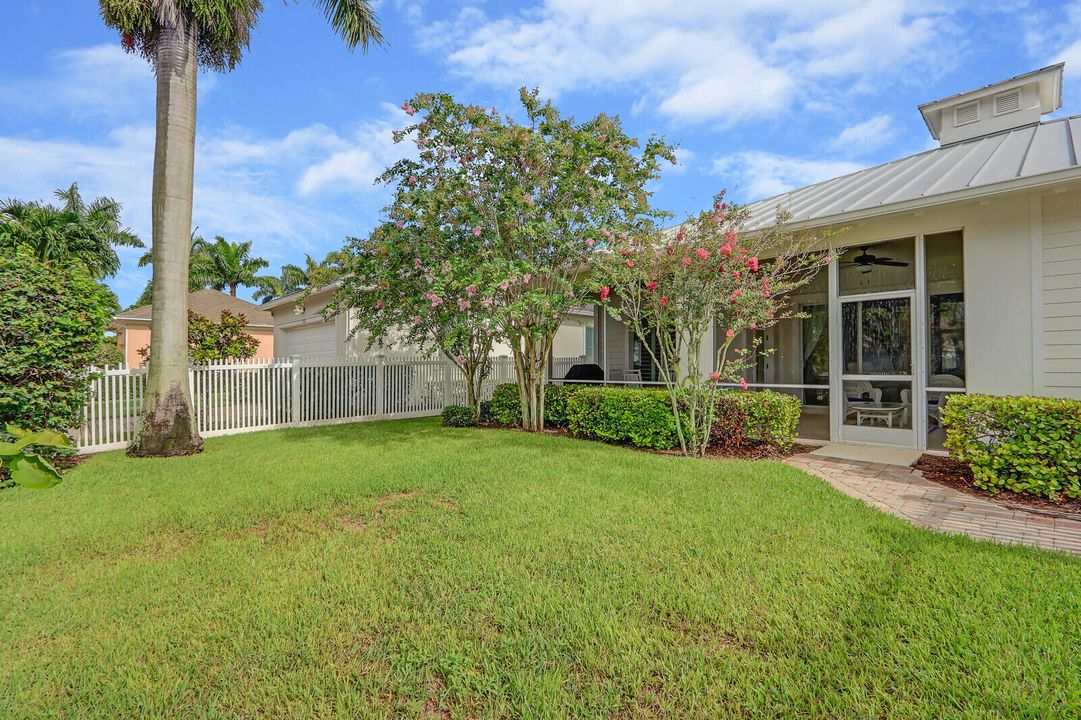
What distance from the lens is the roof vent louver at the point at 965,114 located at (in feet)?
29.8

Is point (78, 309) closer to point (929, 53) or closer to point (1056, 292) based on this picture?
point (1056, 292)

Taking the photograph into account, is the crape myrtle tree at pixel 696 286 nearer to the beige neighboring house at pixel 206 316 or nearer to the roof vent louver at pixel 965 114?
the roof vent louver at pixel 965 114

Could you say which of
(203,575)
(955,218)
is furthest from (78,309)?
(955,218)

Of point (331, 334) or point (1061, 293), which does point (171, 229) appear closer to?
point (331, 334)

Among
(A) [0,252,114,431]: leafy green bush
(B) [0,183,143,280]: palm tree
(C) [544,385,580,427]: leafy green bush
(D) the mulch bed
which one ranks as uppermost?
(B) [0,183,143,280]: palm tree

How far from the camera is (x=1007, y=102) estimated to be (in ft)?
28.9

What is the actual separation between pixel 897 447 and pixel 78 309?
10.9 meters

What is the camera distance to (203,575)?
328 cm

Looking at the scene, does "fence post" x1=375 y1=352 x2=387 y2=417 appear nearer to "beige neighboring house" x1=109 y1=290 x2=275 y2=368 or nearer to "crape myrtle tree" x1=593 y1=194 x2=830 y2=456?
"crape myrtle tree" x1=593 y1=194 x2=830 y2=456

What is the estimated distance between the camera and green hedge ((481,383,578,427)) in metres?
9.10

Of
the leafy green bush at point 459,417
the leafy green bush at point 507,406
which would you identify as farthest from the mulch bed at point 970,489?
the leafy green bush at point 459,417

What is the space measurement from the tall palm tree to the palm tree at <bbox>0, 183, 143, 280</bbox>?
759cm

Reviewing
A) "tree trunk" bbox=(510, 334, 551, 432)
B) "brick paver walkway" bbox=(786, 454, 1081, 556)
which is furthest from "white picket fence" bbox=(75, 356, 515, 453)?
"brick paver walkway" bbox=(786, 454, 1081, 556)

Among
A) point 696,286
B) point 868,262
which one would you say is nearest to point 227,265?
point 696,286
